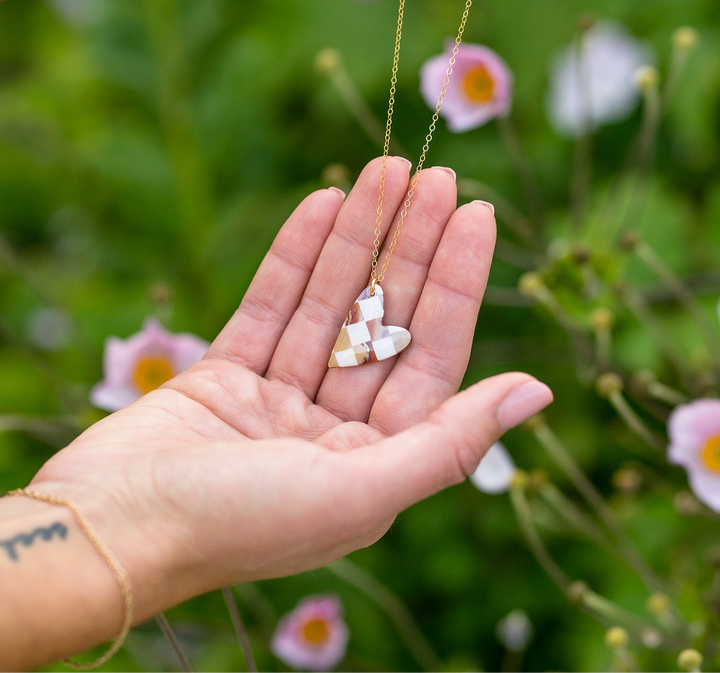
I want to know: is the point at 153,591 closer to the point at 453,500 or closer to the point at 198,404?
the point at 198,404

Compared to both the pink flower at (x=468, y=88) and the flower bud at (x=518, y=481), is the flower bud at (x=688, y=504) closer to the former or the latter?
the flower bud at (x=518, y=481)

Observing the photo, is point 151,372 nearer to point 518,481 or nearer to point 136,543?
point 136,543

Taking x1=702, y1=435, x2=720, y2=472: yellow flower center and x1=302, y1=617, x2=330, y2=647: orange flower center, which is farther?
x1=302, y1=617, x2=330, y2=647: orange flower center

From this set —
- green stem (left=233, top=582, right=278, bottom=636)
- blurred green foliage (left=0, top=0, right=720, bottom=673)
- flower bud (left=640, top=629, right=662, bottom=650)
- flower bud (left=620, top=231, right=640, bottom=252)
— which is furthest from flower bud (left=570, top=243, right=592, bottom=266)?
green stem (left=233, top=582, right=278, bottom=636)

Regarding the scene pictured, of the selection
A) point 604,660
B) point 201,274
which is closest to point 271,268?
point 201,274

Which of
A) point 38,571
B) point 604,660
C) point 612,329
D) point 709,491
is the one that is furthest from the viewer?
point 612,329

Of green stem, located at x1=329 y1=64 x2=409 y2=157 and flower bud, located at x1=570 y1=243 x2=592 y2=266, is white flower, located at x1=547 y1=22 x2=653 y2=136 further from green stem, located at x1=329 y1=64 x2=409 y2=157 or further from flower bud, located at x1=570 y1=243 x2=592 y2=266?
flower bud, located at x1=570 y1=243 x2=592 y2=266
